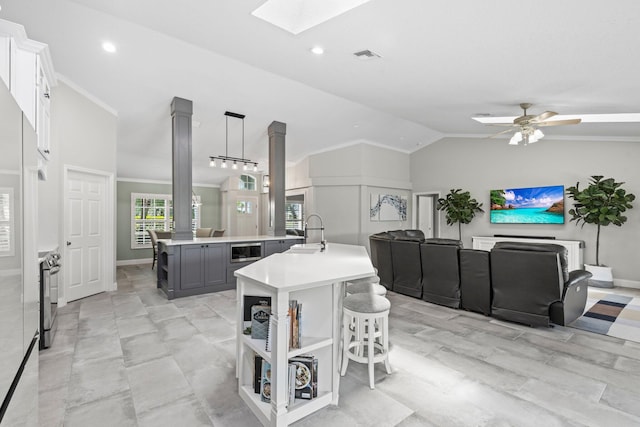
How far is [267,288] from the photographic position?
1.76 m

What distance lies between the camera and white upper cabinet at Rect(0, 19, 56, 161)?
94.8 inches

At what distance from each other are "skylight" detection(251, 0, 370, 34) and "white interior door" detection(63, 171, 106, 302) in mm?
3801

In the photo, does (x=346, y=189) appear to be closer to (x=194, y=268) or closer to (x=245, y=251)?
(x=245, y=251)

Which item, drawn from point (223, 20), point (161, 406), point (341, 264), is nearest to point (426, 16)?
point (223, 20)

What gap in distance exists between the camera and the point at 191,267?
481 centimetres

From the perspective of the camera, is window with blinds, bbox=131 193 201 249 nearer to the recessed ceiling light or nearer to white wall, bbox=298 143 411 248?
white wall, bbox=298 143 411 248

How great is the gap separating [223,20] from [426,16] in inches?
78.7

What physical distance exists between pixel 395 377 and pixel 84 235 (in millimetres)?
4922

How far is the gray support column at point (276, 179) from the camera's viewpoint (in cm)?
621

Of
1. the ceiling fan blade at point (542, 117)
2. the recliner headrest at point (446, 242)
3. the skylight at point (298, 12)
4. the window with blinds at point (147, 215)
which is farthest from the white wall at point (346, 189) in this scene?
the skylight at point (298, 12)

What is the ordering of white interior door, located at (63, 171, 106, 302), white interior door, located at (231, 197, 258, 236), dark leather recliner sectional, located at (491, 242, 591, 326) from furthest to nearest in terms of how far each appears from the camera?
1. white interior door, located at (231, 197, 258, 236)
2. white interior door, located at (63, 171, 106, 302)
3. dark leather recliner sectional, located at (491, 242, 591, 326)

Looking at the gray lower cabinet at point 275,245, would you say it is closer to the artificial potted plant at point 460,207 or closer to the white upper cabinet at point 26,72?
the white upper cabinet at point 26,72

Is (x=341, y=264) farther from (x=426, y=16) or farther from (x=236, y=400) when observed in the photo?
(x=426, y=16)

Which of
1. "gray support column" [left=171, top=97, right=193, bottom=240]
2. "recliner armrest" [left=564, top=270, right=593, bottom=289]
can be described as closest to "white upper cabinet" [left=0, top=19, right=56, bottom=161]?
"gray support column" [left=171, top=97, right=193, bottom=240]
